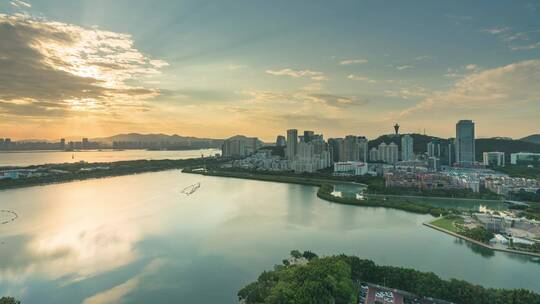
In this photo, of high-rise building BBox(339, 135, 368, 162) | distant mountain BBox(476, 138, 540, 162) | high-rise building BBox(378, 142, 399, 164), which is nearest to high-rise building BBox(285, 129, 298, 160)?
high-rise building BBox(339, 135, 368, 162)

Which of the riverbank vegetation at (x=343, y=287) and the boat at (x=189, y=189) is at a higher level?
the boat at (x=189, y=189)

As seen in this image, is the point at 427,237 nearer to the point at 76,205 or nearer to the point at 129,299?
the point at 129,299

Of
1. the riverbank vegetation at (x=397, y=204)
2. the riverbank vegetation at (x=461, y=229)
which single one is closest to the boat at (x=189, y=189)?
the riverbank vegetation at (x=397, y=204)

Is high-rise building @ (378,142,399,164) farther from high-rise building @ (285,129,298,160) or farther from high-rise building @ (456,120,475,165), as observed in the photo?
high-rise building @ (285,129,298,160)

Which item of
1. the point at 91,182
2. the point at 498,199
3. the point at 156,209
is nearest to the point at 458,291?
the point at 156,209

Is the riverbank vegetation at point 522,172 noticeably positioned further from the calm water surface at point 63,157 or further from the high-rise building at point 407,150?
the calm water surface at point 63,157
